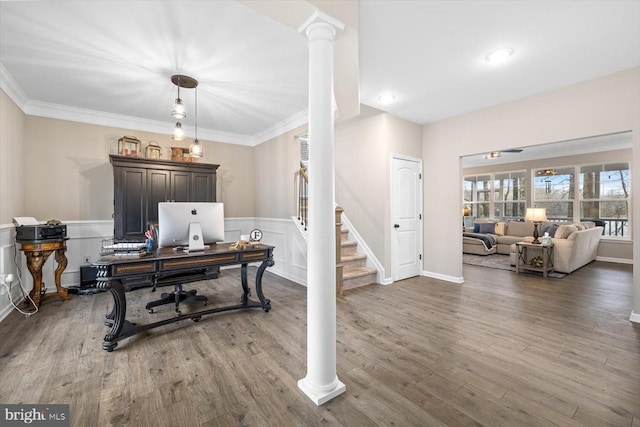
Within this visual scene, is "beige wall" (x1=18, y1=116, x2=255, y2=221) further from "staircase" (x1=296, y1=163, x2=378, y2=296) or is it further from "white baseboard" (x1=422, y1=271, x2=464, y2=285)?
"white baseboard" (x1=422, y1=271, x2=464, y2=285)

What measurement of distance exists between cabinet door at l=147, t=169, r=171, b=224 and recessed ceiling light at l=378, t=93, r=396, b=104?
3.58 meters

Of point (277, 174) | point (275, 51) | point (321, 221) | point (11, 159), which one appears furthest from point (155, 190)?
point (321, 221)

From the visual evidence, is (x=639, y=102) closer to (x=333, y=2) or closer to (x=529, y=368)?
(x=529, y=368)

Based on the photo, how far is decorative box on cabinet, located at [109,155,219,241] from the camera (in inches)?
163

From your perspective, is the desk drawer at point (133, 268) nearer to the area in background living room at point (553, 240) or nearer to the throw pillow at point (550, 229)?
the area in background living room at point (553, 240)

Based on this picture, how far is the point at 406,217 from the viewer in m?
4.76

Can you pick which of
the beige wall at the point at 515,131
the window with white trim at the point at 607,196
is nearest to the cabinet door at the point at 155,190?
the beige wall at the point at 515,131

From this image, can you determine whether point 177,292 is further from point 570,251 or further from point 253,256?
point 570,251

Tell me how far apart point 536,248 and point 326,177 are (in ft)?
18.1

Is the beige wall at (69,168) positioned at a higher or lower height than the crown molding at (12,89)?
lower

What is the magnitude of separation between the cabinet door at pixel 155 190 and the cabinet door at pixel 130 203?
7 cm

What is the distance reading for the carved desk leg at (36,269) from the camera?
3375mm

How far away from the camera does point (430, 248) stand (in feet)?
16.1

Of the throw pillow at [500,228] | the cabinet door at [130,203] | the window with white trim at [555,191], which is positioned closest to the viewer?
the cabinet door at [130,203]
